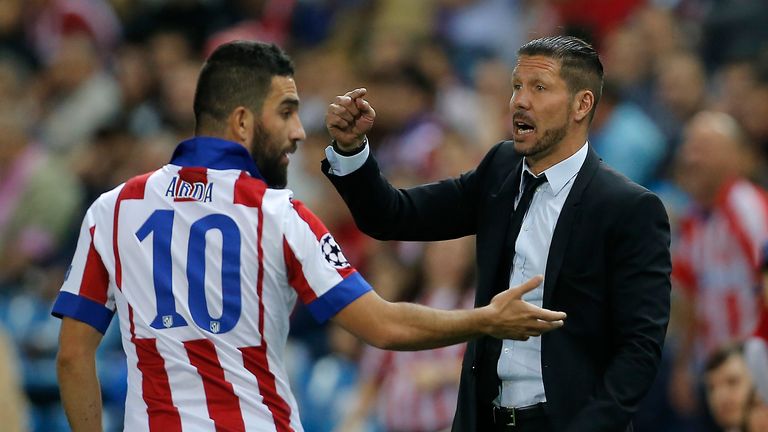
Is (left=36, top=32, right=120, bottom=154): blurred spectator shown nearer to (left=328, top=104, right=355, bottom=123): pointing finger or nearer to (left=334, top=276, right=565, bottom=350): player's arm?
(left=328, top=104, right=355, bottom=123): pointing finger

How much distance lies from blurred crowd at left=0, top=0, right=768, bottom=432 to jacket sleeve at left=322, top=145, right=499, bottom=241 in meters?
0.72

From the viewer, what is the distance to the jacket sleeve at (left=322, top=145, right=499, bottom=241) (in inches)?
194

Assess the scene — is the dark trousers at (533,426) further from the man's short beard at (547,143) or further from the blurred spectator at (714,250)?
the blurred spectator at (714,250)

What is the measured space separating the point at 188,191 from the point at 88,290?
1.60ft

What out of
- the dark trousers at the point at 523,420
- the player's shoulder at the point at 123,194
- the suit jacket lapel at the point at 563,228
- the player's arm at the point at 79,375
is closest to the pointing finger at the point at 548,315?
the suit jacket lapel at the point at 563,228

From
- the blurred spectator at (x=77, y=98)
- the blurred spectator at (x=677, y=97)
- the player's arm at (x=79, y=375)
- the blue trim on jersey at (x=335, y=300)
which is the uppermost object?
the blurred spectator at (x=77, y=98)

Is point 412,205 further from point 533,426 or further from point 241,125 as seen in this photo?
point 533,426

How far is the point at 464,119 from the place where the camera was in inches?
Answer: 393

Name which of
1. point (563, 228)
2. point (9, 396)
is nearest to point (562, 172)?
point (563, 228)

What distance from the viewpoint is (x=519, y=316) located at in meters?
4.34

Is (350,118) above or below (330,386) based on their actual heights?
above

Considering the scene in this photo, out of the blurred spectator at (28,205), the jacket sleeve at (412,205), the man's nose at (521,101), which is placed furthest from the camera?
the blurred spectator at (28,205)

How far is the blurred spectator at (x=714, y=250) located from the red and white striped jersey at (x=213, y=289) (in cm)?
367

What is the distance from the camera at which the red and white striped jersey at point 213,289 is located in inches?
180
